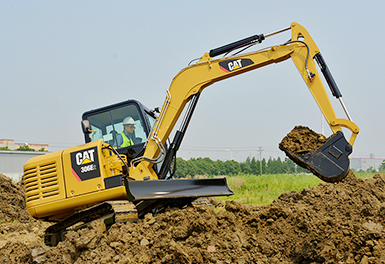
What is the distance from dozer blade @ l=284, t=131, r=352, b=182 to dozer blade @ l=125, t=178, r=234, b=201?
1573 mm

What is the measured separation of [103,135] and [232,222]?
9.92ft

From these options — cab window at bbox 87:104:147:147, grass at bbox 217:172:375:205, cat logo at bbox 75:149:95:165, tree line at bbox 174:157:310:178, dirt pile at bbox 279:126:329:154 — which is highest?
cab window at bbox 87:104:147:147

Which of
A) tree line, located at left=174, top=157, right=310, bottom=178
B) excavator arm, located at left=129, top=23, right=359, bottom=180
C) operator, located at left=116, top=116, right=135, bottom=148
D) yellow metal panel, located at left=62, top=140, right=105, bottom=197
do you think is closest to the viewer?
excavator arm, located at left=129, top=23, right=359, bottom=180

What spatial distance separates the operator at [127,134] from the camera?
6.53m

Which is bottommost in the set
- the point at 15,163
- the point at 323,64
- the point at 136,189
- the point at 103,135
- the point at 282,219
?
the point at 15,163

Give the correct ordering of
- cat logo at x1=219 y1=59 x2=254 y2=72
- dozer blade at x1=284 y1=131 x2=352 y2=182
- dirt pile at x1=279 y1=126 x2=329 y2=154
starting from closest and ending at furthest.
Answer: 1. dozer blade at x1=284 y1=131 x2=352 y2=182
2. dirt pile at x1=279 y1=126 x2=329 y2=154
3. cat logo at x1=219 y1=59 x2=254 y2=72

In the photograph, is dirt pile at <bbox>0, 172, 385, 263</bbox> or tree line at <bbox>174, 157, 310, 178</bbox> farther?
tree line at <bbox>174, 157, 310, 178</bbox>

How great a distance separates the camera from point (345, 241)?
13.5ft

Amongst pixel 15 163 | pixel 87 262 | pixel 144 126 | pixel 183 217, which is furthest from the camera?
pixel 15 163

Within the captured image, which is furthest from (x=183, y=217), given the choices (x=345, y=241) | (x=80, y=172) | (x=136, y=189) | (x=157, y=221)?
(x=345, y=241)

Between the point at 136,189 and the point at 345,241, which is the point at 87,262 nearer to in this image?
the point at 136,189

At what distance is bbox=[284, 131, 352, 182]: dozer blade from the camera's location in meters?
4.89

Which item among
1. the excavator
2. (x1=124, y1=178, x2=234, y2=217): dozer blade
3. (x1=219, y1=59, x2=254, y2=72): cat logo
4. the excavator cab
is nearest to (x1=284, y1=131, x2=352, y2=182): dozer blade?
the excavator

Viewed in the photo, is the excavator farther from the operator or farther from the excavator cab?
the excavator cab
